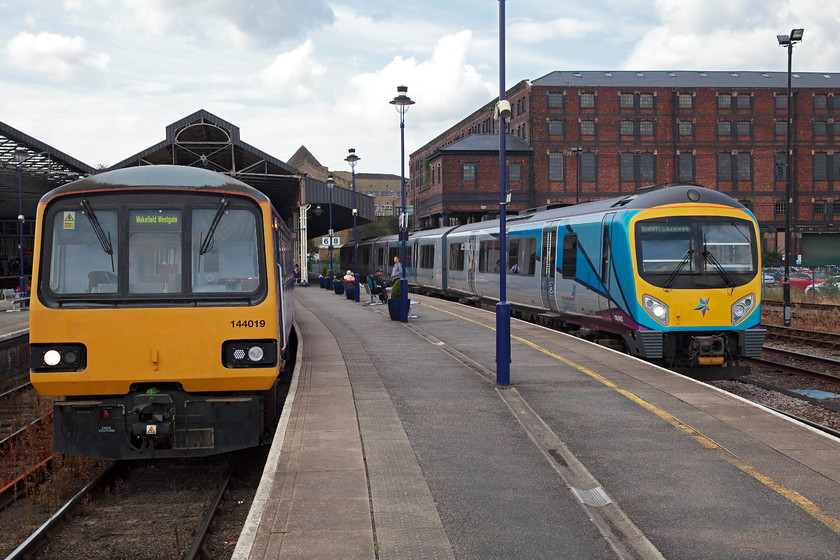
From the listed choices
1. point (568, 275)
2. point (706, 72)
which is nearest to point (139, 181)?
point (568, 275)

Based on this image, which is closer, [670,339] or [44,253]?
[44,253]

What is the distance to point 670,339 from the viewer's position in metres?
13.4

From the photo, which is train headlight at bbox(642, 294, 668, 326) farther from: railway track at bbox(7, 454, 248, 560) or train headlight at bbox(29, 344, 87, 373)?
train headlight at bbox(29, 344, 87, 373)

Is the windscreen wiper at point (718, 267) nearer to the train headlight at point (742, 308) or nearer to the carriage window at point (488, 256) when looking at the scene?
the train headlight at point (742, 308)

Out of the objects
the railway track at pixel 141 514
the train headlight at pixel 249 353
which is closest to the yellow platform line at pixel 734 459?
the train headlight at pixel 249 353

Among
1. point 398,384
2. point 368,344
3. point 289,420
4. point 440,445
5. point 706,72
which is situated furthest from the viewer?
point 706,72

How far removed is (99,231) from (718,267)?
9.95 m

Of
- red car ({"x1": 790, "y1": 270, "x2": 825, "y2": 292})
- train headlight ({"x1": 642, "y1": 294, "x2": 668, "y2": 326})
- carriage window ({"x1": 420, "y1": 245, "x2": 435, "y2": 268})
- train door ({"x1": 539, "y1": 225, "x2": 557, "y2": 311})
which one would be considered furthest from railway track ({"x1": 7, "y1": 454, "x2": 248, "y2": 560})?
red car ({"x1": 790, "y1": 270, "x2": 825, "y2": 292})

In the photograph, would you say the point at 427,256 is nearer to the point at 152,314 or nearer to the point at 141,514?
the point at 152,314

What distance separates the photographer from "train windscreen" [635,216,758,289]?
13.3 meters

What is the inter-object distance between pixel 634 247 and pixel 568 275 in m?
3.72

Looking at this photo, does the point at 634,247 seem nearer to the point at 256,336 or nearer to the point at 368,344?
the point at 368,344

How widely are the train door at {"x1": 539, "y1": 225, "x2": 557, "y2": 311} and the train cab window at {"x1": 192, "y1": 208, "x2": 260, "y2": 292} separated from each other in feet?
37.0

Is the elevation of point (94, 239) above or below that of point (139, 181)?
below
